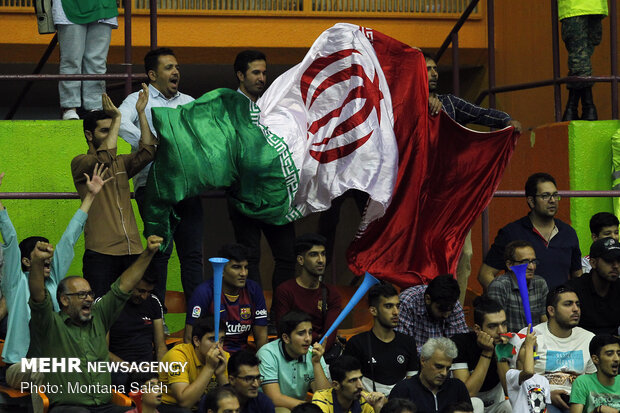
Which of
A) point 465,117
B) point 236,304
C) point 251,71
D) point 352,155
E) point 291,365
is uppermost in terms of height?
point 251,71

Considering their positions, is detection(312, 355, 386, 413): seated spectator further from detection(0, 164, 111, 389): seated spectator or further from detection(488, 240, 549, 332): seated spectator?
detection(0, 164, 111, 389): seated spectator

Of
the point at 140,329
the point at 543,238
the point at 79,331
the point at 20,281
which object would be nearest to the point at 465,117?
the point at 543,238

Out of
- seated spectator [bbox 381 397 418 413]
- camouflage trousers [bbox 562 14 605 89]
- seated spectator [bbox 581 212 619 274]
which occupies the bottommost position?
seated spectator [bbox 381 397 418 413]

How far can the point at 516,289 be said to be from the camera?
9.03 m

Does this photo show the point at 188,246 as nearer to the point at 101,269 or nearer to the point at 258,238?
the point at 258,238

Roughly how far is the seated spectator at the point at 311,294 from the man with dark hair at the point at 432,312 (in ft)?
1.57

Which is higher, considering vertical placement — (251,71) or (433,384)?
(251,71)

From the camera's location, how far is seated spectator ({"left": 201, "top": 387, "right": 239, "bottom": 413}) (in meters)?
7.40

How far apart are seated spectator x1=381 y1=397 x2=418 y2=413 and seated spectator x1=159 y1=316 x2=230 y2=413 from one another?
1.04 metres

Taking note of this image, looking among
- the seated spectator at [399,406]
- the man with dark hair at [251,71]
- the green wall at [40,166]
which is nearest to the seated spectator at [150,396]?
the seated spectator at [399,406]

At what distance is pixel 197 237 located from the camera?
349 inches

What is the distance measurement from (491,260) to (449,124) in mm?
1048

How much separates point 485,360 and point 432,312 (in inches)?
19.7

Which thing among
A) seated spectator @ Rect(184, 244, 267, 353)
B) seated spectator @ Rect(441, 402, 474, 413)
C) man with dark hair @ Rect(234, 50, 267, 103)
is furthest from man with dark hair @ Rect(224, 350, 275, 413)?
man with dark hair @ Rect(234, 50, 267, 103)
